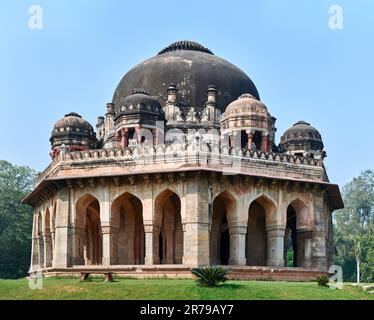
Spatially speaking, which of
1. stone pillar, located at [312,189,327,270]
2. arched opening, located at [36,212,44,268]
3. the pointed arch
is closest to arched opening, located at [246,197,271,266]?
the pointed arch

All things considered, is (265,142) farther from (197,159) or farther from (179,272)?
(179,272)

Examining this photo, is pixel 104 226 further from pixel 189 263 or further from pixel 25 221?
pixel 25 221

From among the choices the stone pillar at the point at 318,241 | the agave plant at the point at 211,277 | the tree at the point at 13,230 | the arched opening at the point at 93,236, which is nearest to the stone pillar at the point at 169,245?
the arched opening at the point at 93,236

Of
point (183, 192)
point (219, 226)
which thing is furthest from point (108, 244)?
point (219, 226)

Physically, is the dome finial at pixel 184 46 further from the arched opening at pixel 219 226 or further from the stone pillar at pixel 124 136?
the arched opening at pixel 219 226

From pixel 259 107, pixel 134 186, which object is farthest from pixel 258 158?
pixel 134 186

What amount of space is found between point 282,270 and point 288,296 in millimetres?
6530

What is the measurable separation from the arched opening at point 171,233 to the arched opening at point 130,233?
2.90ft

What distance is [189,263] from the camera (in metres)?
21.4

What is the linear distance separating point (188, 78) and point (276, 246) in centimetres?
852

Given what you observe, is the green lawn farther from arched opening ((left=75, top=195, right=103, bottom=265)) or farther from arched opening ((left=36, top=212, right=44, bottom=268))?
arched opening ((left=36, top=212, right=44, bottom=268))

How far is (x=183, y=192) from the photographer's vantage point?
22031mm

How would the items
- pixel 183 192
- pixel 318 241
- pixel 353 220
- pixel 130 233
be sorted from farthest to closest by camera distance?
pixel 353 220 < pixel 130 233 < pixel 318 241 < pixel 183 192
